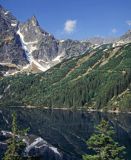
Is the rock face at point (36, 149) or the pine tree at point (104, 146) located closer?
the pine tree at point (104, 146)

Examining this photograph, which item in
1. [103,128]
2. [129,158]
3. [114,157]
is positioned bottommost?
[129,158]

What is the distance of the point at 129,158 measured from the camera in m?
118

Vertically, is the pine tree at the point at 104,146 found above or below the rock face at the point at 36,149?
above

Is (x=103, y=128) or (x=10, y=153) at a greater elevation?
(x=103, y=128)

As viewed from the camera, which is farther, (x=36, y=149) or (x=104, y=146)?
(x=36, y=149)

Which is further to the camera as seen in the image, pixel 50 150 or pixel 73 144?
pixel 73 144

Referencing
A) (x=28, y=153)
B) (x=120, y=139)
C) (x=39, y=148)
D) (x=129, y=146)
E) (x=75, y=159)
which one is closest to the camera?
(x=28, y=153)

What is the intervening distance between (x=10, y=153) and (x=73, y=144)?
105 metres

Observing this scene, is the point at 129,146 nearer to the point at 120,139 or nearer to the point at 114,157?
the point at 120,139

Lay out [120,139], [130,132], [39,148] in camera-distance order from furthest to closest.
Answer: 1. [130,132]
2. [120,139]
3. [39,148]

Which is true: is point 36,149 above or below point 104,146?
below

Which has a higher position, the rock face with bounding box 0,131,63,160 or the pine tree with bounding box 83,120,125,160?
the pine tree with bounding box 83,120,125,160

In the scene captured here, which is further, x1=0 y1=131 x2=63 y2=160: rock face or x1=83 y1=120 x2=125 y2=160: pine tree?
x1=0 y1=131 x2=63 y2=160: rock face


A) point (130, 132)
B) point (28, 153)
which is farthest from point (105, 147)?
point (130, 132)
